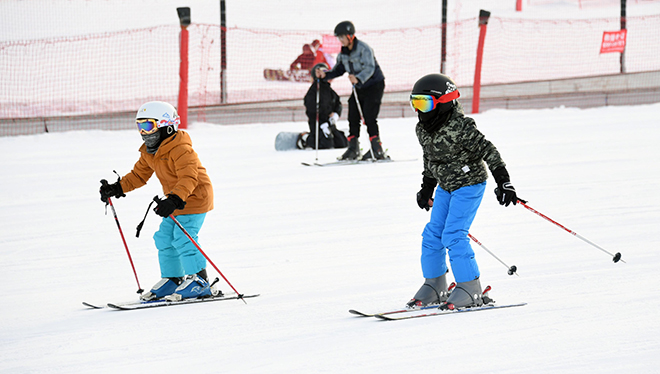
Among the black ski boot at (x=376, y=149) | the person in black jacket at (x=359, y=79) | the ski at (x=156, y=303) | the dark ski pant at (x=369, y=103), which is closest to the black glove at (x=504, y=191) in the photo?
the ski at (x=156, y=303)

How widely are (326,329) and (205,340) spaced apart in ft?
1.88

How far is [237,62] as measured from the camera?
2244 cm

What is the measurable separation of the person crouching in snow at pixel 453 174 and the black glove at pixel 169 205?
1.24m

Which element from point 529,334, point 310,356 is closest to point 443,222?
point 529,334

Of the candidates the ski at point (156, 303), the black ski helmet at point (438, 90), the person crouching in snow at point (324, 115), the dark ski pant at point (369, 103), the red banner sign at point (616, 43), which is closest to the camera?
the black ski helmet at point (438, 90)

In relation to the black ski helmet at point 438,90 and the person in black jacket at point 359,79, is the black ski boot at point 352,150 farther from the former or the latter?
the black ski helmet at point 438,90

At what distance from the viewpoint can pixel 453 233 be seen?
12.3 ft

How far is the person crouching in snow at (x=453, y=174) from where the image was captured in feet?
12.1

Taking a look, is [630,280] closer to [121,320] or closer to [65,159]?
[121,320]

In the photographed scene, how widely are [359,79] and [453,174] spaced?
5005 millimetres

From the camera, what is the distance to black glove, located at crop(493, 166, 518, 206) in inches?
141

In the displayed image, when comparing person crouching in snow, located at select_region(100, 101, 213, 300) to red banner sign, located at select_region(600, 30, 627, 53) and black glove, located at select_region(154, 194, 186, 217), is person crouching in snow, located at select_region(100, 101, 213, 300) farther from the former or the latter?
red banner sign, located at select_region(600, 30, 627, 53)

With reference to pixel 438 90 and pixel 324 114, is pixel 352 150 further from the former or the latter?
pixel 438 90

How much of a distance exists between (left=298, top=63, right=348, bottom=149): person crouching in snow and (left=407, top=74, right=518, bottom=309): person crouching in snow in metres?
5.79
